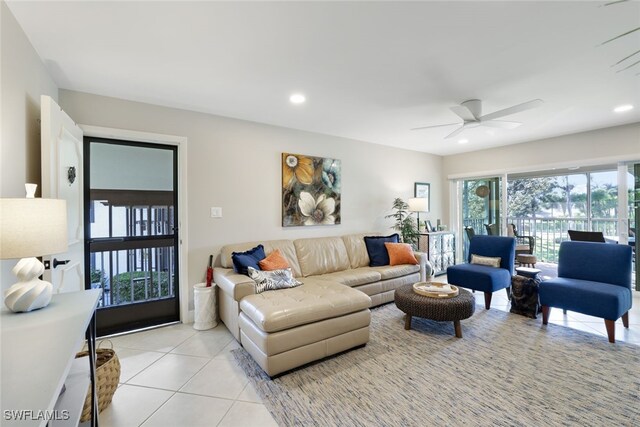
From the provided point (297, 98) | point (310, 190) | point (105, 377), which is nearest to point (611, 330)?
point (310, 190)

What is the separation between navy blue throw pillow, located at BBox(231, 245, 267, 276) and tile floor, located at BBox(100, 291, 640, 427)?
2.33 ft

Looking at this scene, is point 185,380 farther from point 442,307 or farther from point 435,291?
point 435,291

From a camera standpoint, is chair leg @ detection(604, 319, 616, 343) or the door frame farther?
the door frame

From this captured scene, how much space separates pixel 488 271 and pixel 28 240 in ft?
14.1

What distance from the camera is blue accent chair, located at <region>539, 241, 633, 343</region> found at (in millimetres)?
2613

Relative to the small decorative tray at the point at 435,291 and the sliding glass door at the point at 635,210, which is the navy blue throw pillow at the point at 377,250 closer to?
the small decorative tray at the point at 435,291

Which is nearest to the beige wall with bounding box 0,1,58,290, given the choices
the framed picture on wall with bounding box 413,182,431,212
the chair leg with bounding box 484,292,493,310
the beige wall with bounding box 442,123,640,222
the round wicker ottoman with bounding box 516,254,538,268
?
the chair leg with bounding box 484,292,493,310

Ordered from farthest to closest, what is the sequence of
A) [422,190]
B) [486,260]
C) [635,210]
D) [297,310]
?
[422,190], [635,210], [486,260], [297,310]

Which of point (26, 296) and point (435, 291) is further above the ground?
point (26, 296)

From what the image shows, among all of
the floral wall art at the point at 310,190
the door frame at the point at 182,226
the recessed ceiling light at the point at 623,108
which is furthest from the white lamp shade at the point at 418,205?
the door frame at the point at 182,226

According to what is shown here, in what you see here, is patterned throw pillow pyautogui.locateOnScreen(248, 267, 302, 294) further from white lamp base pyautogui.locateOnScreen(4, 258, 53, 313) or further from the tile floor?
white lamp base pyautogui.locateOnScreen(4, 258, 53, 313)

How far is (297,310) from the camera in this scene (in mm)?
2219

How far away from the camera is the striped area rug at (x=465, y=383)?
173cm

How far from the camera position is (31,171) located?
6.68ft
